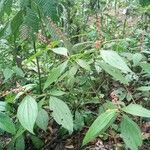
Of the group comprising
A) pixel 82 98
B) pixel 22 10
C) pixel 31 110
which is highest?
pixel 22 10

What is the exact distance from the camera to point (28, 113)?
5.05ft

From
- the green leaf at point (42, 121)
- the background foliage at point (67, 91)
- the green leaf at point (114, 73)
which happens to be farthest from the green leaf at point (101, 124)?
the green leaf at point (42, 121)

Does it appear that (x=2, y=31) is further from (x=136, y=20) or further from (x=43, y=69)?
(x=136, y=20)

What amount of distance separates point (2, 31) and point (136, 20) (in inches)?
98.3

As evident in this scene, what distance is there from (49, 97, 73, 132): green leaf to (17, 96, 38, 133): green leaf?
0.11 metres

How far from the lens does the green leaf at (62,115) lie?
5.35 ft

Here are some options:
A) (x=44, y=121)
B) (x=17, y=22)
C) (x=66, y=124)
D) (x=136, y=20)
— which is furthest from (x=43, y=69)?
(x=136, y=20)

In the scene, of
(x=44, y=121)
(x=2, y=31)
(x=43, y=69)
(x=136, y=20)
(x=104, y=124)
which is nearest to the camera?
(x=104, y=124)

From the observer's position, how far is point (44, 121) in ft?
6.01

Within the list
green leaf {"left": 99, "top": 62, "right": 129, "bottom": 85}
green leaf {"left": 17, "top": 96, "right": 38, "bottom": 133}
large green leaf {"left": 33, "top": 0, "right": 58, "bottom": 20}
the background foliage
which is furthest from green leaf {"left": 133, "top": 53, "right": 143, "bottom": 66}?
green leaf {"left": 17, "top": 96, "right": 38, "bottom": 133}

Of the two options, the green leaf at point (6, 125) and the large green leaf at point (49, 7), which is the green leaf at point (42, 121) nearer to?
the green leaf at point (6, 125)

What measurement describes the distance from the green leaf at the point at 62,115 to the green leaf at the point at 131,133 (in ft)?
0.98

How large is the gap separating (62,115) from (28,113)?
0.17 m

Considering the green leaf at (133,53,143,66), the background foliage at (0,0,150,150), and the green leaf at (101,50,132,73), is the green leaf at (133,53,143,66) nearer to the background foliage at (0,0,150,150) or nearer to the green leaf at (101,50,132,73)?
the background foliage at (0,0,150,150)
